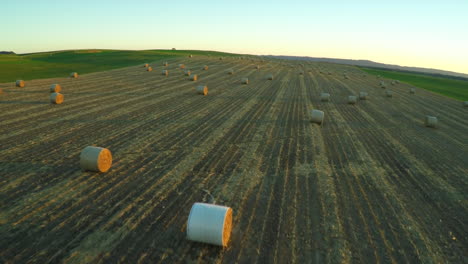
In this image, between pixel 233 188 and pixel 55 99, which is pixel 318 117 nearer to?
pixel 233 188

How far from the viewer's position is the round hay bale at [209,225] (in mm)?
5777

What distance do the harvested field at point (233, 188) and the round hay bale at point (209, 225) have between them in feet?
0.97

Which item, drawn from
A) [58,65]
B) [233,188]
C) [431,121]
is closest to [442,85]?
[431,121]

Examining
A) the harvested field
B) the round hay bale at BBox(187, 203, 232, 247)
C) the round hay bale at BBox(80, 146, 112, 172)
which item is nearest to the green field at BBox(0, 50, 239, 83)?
the harvested field

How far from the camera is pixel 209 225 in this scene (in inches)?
229

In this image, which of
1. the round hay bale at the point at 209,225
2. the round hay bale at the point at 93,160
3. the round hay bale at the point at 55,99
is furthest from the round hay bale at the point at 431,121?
the round hay bale at the point at 55,99

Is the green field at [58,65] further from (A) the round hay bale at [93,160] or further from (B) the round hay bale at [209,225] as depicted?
(B) the round hay bale at [209,225]

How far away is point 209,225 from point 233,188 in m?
2.85

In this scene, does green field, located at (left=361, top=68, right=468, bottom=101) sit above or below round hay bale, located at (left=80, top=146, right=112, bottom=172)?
above

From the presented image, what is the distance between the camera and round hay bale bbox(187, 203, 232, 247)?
Answer: 5777mm

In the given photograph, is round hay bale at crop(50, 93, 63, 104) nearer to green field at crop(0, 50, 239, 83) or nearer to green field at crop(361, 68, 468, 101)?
green field at crop(0, 50, 239, 83)

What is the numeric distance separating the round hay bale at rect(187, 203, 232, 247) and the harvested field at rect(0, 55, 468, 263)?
296mm

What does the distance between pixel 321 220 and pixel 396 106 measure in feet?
76.2

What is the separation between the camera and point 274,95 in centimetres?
2670
